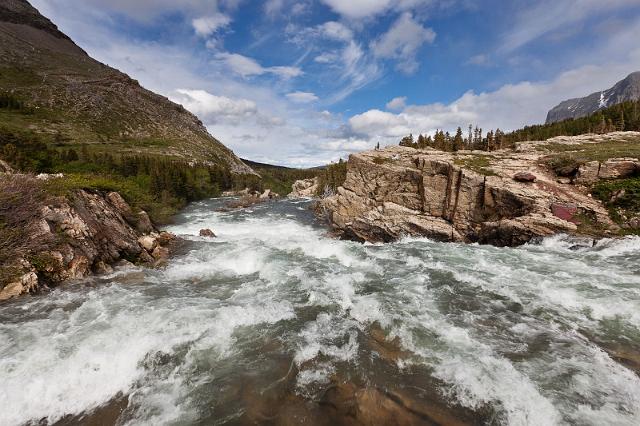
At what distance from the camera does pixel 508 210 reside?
28578 mm

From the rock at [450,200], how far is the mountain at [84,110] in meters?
112

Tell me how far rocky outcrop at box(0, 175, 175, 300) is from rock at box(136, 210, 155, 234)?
5.79 feet

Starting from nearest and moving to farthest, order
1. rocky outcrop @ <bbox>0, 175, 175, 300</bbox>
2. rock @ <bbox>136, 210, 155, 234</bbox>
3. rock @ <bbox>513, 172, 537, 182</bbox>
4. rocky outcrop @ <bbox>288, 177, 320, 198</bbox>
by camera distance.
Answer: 1. rocky outcrop @ <bbox>0, 175, 175, 300</bbox>
2. rock @ <bbox>136, 210, 155, 234</bbox>
3. rock @ <bbox>513, 172, 537, 182</bbox>
4. rocky outcrop @ <bbox>288, 177, 320, 198</bbox>

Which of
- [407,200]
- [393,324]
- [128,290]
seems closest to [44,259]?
[128,290]

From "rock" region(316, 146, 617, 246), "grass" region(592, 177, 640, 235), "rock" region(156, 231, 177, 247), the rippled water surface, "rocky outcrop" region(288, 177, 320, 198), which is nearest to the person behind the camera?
the rippled water surface

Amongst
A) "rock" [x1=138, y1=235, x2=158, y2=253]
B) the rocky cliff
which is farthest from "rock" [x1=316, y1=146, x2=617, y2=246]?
"rock" [x1=138, y1=235, x2=158, y2=253]

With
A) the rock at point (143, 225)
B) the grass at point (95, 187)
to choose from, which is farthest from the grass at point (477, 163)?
the grass at point (95, 187)

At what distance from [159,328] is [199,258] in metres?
11.3

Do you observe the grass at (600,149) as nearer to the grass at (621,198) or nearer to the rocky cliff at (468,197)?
the rocky cliff at (468,197)

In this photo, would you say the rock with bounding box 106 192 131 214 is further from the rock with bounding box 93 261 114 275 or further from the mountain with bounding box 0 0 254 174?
the mountain with bounding box 0 0 254 174

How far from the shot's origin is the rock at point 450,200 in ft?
86.5

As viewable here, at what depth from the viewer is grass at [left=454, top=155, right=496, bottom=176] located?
A: 3183 cm

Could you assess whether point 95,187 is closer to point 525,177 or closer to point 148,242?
point 148,242

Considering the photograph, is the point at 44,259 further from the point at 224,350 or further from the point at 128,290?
the point at 224,350
